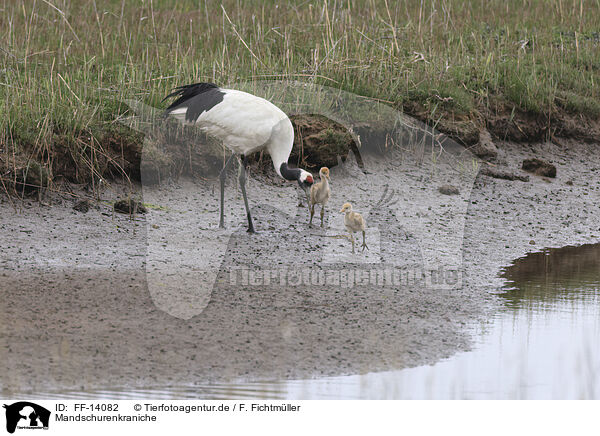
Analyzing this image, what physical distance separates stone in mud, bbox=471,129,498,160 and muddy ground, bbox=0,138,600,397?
0.14m

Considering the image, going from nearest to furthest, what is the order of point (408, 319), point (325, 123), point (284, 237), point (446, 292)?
point (408, 319) < point (446, 292) < point (284, 237) < point (325, 123)

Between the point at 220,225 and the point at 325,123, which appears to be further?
the point at 325,123

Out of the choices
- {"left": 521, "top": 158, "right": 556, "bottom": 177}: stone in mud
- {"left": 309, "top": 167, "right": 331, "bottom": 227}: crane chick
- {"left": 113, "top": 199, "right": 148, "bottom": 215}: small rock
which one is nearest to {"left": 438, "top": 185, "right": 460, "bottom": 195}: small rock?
{"left": 521, "top": 158, "right": 556, "bottom": 177}: stone in mud

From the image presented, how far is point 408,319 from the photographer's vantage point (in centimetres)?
473

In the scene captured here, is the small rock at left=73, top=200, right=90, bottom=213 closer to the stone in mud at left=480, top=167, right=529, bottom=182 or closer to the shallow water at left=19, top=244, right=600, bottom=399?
the shallow water at left=19, top=244, right=600, bottom=399

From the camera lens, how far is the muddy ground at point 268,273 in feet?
13.1

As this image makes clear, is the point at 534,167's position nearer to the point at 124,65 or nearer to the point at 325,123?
the point at 325,123


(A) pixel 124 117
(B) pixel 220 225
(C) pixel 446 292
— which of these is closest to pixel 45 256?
(B) pixel 220 225

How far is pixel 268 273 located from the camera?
5.58 m

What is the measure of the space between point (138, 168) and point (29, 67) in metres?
1.90

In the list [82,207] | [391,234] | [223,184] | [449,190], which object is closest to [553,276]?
[391,234]

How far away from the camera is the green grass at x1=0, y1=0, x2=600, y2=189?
6.84 metres

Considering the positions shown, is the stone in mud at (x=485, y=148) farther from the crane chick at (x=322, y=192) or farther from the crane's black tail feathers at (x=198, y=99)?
the crane's black tail feathers at (x=198, y=99)

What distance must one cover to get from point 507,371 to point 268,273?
1987 millimetres
